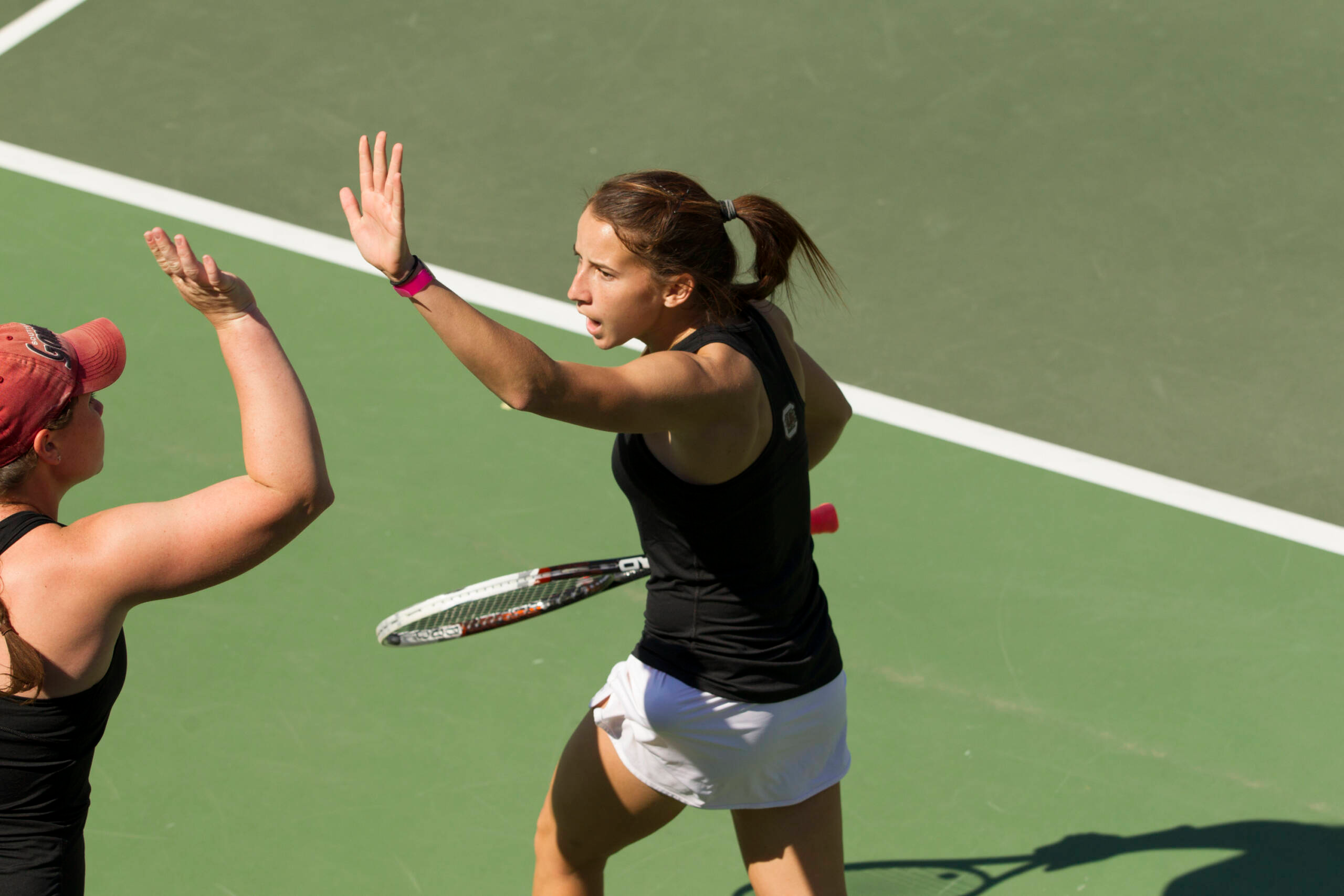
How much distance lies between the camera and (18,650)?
9.21ft

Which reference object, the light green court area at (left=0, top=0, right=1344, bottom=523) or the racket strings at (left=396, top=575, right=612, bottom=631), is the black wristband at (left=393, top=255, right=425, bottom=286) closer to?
the racket strings at (left=396, top=575, right=612, bottom=631)

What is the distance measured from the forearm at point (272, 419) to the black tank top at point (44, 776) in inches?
19.9

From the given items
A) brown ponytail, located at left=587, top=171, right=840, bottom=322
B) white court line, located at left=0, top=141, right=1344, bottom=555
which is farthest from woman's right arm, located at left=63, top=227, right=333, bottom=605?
white court line, located at left=0, top=141, right=1344, bottom=555

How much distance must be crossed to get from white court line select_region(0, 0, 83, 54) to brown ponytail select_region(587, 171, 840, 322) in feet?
23.3

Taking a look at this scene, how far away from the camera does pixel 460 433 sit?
657 centimetres

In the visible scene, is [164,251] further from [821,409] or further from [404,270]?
[821,409]

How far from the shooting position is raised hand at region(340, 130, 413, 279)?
2.98 m

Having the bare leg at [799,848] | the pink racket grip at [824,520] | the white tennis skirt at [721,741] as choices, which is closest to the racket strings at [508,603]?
the pink racket grip at [824,520]

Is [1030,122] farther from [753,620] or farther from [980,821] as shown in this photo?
[753,620]

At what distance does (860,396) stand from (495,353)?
418cm

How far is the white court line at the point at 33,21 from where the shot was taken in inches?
367

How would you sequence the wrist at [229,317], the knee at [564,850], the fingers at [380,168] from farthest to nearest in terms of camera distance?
the knee at [564,850] < the fingers at [380,168] < the wrist at [229,317]

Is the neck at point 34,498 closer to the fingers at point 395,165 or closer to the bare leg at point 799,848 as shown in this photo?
the fingers at point 395,165

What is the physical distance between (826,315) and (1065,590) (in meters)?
2.16
